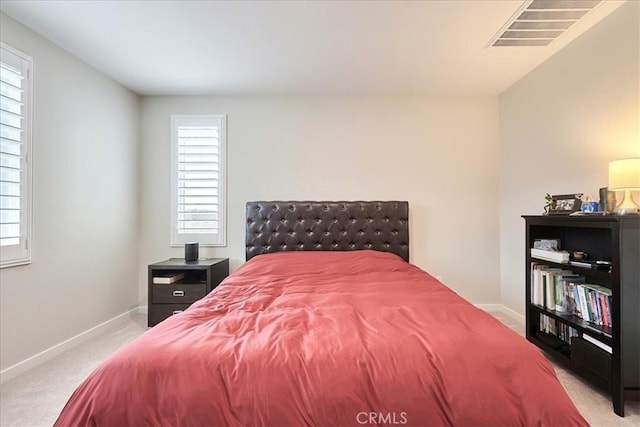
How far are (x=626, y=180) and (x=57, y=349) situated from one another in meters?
4.34

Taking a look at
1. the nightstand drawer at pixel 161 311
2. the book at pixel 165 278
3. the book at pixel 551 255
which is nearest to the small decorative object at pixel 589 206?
the book at pixel 551 255

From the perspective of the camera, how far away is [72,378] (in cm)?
229

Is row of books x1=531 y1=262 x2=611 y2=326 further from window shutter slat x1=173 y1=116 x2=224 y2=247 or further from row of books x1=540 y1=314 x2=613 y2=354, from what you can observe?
window shutter slat x1=173 y1=116 x2=224 y2=247

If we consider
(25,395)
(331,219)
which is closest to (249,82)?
(331,219)

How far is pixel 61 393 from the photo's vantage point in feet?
6.91

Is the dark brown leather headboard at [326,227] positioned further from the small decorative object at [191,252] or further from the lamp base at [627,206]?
the lamp base at [627,206]

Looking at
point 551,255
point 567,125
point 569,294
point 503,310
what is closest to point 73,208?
point 551,255

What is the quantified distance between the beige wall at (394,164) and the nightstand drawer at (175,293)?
0.55 meters

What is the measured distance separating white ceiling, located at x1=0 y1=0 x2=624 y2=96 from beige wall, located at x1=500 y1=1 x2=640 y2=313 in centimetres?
16

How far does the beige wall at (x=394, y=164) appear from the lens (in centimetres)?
370

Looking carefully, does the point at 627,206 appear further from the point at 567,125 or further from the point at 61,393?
the point at 61,393

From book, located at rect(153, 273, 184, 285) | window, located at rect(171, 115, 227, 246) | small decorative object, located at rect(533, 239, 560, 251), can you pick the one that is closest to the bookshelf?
small decorative object, located at rect(533, 239, 560, 251)

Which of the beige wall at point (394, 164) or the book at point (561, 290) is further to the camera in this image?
the beige wall at point (394, 164)

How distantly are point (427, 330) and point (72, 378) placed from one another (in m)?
2.50
